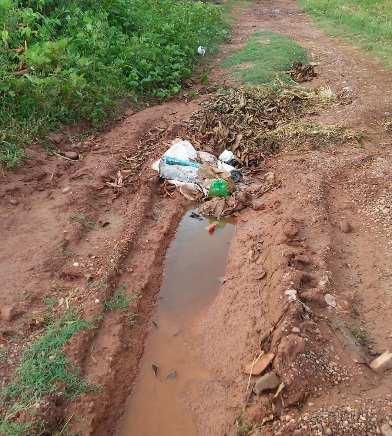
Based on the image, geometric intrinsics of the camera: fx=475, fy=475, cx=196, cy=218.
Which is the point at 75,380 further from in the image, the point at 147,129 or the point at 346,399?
the point at 147,129

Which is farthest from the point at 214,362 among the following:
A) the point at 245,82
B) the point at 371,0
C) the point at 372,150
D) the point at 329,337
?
the point at 371,0

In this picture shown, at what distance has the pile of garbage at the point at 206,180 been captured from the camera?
5.24 m

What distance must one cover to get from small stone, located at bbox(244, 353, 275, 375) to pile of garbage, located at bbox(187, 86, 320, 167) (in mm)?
3018

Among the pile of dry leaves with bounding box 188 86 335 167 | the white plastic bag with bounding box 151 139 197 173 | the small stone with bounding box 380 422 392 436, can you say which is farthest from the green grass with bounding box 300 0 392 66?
the small stone with bounding box 380 422 392 436

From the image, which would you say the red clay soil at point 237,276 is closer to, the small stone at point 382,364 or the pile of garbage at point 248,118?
the small stone at point 382,364

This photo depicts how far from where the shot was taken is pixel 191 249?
4.81 meters

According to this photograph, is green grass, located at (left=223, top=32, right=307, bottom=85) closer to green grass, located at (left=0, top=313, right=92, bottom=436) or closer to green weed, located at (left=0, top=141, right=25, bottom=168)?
green weed, located at (left=0, top=141, right=25, bottom=168)

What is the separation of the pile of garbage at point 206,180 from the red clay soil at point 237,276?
0.59 feet

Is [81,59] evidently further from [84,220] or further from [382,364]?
[382,364]

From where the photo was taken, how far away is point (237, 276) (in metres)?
4.32

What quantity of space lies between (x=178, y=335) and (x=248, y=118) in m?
3.62

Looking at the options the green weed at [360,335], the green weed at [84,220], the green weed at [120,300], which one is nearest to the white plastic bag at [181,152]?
the green weed at [84,220]

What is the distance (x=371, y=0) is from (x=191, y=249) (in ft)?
36.6

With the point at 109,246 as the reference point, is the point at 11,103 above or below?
above
